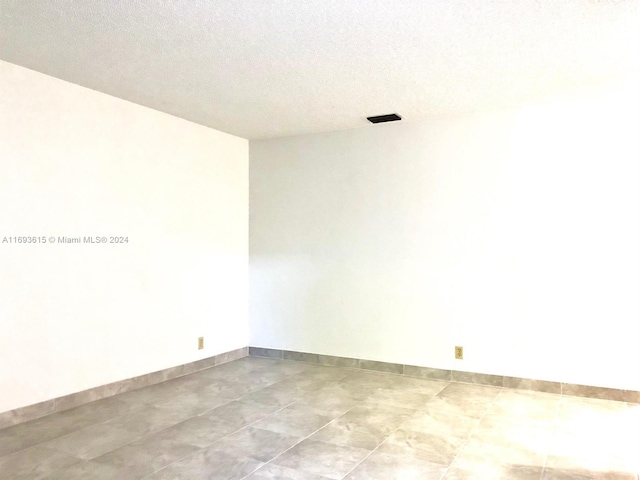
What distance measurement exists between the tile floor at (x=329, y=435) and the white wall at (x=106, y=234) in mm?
410

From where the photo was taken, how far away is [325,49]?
2.85 m

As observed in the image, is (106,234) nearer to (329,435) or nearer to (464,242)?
(329,435)

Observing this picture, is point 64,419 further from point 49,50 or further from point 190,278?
point 49,50

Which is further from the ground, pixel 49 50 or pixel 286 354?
pixel 49 50

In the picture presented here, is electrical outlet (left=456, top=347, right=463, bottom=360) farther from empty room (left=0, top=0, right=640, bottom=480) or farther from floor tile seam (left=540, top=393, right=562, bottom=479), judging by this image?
floor tile seam (left=540, top=393, right=562, bottom=479)

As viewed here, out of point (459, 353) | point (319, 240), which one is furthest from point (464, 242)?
point (319, 240)

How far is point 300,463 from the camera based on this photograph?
8.59 ft

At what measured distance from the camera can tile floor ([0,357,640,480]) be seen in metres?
2.54

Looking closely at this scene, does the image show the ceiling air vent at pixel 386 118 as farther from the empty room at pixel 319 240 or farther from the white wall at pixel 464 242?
the white wall at pixel 464 242

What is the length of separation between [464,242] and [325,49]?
2.19 metres

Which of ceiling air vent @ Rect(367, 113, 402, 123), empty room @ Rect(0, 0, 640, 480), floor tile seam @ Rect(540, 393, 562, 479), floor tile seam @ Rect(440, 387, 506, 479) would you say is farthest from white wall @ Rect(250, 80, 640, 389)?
floor tile seam @ Rect(440, 387, 506, 479)

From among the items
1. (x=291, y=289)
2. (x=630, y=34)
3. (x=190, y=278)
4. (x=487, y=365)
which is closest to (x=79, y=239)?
(x=190, y=278)

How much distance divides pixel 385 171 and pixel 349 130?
0.57 meters

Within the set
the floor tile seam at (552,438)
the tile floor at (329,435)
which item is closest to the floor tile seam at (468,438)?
the tile floor at (329,435)
